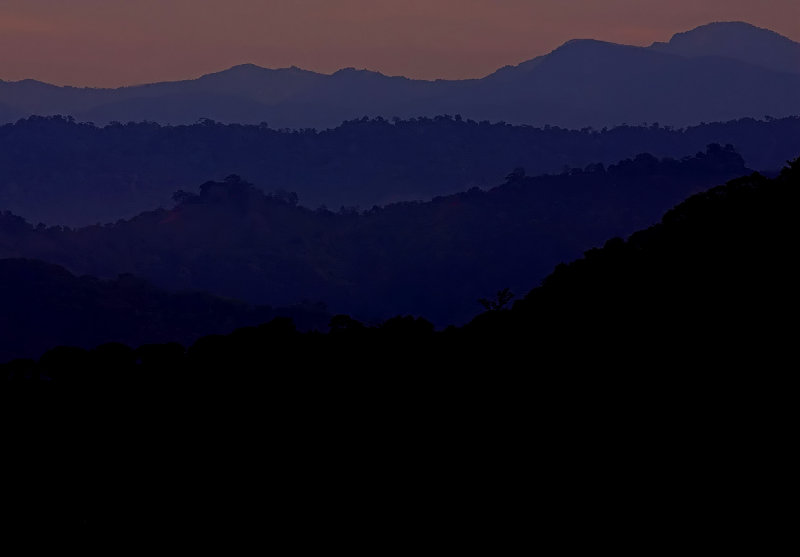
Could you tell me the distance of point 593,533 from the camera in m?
19.1

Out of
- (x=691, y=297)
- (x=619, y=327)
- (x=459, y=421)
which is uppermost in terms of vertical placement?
(x=691, y=297)

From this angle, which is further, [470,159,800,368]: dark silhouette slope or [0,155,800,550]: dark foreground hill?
[470,159,800,368]: dark silhouette slope

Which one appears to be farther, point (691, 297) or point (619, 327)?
point (691, 297)

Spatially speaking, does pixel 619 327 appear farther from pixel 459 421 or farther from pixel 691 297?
pixel 459 421

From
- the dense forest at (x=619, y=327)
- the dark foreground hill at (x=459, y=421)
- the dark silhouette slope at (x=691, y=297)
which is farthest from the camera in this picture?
the dense forest at (x=619, y=327)

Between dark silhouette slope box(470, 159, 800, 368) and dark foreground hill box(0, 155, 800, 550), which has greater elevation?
dark silhouette slope box(470, 159, 800, 368)

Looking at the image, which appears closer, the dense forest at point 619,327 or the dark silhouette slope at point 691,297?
the dark silhouette slope at point 691,297

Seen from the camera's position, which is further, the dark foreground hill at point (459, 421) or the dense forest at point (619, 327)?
the dense forest at point (619, 327)

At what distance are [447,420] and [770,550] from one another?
7.60m

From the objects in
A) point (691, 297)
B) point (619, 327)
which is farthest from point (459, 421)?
point (691, 297)

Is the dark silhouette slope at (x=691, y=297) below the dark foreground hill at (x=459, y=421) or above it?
above

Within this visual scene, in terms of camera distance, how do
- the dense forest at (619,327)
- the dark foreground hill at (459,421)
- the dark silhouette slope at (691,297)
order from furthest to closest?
the dense forest at (619,327) < the dark silhouette slope at (691,297) < the dark foreground hill at (459,421)

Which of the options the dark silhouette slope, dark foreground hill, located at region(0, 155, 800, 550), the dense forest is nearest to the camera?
dark foreground hill, located at region(0, 155, 800, 550)

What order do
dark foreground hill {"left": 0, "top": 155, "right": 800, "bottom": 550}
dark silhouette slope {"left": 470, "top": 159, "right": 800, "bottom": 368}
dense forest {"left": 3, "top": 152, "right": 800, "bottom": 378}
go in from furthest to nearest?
dense forest {"left": 3, "top": 152, "right": 800, "bottom": 378}
dark silhouette slope {"left": 470, "top": 159, "right": 800, "bottom": 368}
dark foreground hill {"left": 0, "top": 155, "right": 800, "bottom": 550}
